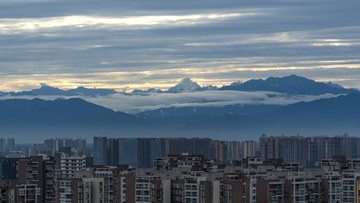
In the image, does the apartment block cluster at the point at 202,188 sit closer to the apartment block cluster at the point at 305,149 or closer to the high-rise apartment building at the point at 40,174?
the high-rise apartment building at the point at 40,174

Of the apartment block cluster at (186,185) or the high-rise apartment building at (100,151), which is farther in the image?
the high-rise apartment building at (100,151)

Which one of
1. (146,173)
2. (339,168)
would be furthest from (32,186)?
(339,168)

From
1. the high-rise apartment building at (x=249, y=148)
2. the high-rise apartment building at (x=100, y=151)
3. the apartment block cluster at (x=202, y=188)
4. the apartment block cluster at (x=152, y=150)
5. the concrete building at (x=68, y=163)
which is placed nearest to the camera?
the apartment block cluster at (x=202, y=188)

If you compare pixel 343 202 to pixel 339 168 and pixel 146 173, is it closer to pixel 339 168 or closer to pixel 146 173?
Answer: pixel 146 173

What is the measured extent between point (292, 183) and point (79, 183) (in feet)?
41.6

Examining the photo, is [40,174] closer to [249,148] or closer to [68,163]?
[68,163]

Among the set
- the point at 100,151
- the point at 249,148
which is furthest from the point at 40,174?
the point at 249,148

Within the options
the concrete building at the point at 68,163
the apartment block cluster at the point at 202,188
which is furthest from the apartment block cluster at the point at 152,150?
the apartment block cluster at the point at 202,188

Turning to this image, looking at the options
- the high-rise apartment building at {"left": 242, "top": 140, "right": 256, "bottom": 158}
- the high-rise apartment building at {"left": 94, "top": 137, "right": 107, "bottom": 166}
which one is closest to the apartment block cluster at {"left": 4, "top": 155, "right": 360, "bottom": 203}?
the high-rise apartment building at {"left": 94, "top": 137, "right": 107, "bottom": 166}

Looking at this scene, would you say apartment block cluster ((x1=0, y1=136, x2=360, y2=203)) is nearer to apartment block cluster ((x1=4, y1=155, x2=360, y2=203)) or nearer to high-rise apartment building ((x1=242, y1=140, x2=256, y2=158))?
apartment block cluster ((x1=4, y1=155, x2=360, y2=203))

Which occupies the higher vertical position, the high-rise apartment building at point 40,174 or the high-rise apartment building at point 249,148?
the high-rise apartment building at point 249,148

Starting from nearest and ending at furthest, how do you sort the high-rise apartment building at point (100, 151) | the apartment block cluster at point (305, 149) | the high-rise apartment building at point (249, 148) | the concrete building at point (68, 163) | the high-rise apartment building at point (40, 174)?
the high-rise apartment building at point (40, 174), the concrete building at point (68, 163), the high-rise apartment building at point (100, 151), the apartment block cluster at point (305, 149), the high-rise apartment building at point (249, 148)

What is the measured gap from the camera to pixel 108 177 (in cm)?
6406

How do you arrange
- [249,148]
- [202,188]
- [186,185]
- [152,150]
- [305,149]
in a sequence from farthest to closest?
[249,148]
[152,150]
[305,149]
[186,185]
[202,188]
